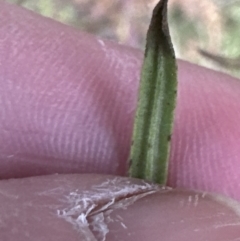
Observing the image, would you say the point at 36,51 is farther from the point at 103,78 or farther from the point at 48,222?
the point at 48,222

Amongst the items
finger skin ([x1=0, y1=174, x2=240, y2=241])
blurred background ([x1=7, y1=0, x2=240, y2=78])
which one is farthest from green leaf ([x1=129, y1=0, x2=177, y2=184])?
blurred background ([x1=7, y1=0, x2=240, y2=78])

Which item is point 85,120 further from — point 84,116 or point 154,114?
point 154,114

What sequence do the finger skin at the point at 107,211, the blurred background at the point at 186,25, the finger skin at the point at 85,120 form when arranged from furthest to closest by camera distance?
the blurred background at the point at 186,25 → the finger skin at the point at 85,120 → the finger skin at the point at 107,211

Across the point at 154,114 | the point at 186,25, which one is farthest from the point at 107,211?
the point at 186,25

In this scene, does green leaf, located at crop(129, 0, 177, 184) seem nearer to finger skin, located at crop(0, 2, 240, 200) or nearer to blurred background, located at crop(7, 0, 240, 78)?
finger skin, located at crop(0, 2, 240, 200)

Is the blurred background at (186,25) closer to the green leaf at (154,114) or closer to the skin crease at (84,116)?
the skin crease at (84,116)

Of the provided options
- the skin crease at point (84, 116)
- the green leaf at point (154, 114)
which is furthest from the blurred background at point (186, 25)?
the green leaf at point (154, 114)
